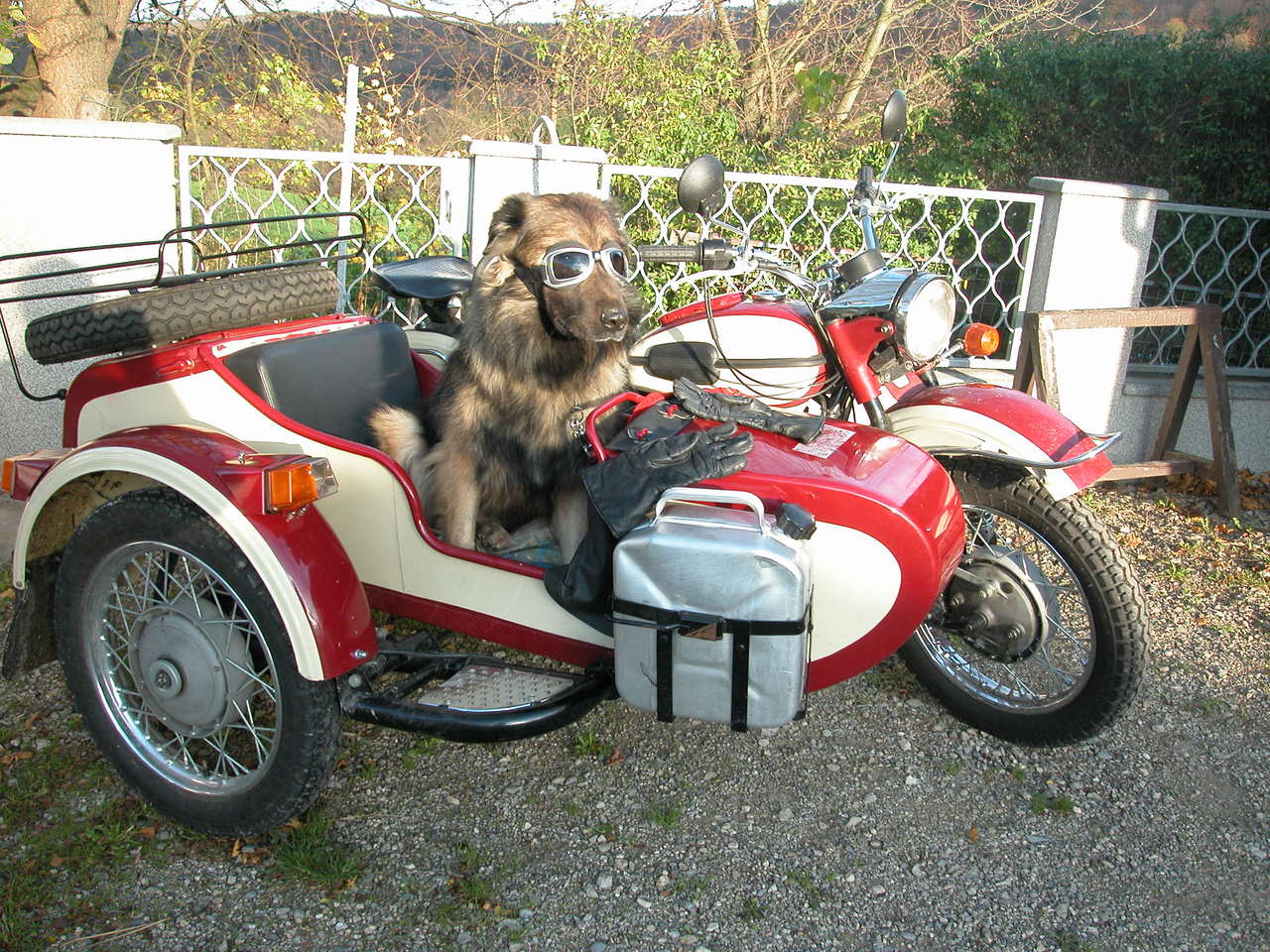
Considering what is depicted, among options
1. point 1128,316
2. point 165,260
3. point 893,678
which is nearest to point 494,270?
point 893,678

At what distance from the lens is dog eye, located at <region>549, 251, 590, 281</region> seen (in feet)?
7.93

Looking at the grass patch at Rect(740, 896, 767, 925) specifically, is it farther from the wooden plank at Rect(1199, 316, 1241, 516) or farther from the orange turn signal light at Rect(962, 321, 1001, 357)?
the wooden plank at Rect(1199, 316, 1241, 516)

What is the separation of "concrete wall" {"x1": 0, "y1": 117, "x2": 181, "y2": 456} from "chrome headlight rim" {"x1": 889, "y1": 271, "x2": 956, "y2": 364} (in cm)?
381

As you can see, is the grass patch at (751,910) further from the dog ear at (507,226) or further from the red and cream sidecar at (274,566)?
the dog ear at (507,226)

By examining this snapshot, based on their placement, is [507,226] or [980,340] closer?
[507,226]

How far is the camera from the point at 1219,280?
7184 millimetres

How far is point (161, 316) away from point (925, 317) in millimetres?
1995

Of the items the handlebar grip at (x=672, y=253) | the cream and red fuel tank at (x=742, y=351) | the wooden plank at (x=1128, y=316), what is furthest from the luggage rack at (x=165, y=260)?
the wooden plank at (x=1128, y=316)

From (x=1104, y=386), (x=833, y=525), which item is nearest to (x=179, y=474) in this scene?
(x=833, y=525)

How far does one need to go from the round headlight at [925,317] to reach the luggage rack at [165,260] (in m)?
1.52

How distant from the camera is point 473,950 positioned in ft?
6.97

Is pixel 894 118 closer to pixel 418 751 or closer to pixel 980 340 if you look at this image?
pixel 980 340

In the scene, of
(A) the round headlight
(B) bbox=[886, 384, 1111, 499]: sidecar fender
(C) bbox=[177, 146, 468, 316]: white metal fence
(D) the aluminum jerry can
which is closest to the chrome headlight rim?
(A) the round headlight

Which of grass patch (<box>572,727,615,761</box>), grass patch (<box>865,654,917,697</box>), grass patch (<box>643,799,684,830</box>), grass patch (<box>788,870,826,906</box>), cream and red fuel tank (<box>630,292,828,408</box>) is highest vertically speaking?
cream and red fuel tank (<box>630,292,828,408</box>)
